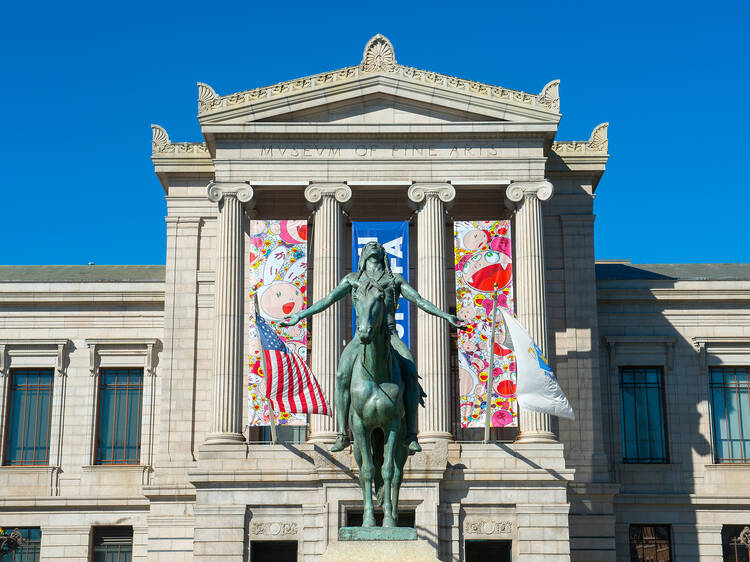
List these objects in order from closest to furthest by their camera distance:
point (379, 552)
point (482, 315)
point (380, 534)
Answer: point (379, 552) < point (380, 534) < point (482, 315)

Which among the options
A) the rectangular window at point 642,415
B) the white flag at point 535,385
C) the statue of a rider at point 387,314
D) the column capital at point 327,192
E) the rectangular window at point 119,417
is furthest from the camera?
the rectangular window at point 642,415

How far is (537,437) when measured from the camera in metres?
39.1

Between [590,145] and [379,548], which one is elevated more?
[590,145]

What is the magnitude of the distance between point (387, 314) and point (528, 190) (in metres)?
23.0

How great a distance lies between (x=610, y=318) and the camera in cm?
4581

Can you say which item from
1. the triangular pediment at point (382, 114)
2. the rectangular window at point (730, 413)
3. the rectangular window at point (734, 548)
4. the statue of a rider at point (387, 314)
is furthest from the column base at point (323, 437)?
the statue of a rider at point (387, 314)

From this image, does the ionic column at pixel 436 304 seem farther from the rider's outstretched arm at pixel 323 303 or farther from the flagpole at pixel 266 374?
the rider's outstretched arm at pixel 323 303

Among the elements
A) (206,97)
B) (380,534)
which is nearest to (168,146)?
(206,97)

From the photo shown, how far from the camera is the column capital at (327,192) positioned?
41.4 m

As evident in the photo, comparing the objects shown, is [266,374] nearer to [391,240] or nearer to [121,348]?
[391,240]

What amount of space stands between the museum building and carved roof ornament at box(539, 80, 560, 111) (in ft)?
0.27

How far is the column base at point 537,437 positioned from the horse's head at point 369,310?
2103 cm

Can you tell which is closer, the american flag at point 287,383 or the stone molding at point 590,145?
the american flag at point 287,383

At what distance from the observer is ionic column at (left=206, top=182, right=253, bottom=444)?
39.6m
